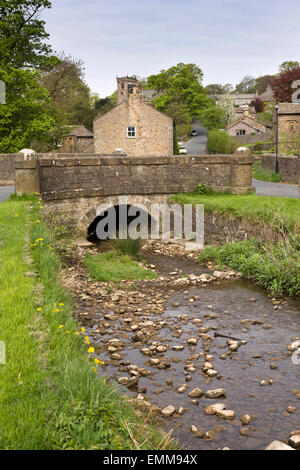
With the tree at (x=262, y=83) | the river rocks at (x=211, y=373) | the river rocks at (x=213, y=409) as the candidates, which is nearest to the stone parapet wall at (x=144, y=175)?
the river rocks at (x=211, y=373)

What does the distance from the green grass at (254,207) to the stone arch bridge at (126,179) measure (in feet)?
2.15

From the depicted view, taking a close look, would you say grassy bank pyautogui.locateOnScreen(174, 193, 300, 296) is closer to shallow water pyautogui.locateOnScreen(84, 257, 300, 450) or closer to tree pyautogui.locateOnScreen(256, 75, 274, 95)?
shallow water pyautogui.locateOnScreen(84, 257, 300, 450)

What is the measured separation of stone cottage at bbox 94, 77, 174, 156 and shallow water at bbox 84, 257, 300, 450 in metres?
33.0

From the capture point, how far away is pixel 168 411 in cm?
625

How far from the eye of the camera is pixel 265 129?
69.4 metres

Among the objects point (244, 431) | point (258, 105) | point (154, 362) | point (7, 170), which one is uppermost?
point (258, 105)

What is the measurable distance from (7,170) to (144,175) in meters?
8.24

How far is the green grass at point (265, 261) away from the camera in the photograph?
→ 1170cm

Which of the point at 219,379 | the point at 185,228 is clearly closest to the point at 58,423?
the point at 219,379

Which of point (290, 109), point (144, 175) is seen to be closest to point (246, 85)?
point (290, 109)

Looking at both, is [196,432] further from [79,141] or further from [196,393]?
[79,141]

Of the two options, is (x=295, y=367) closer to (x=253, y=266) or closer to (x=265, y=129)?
(x=253, y=266)

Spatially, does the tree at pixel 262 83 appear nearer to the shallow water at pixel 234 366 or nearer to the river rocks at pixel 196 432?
the shallow water at pixel 234 366
